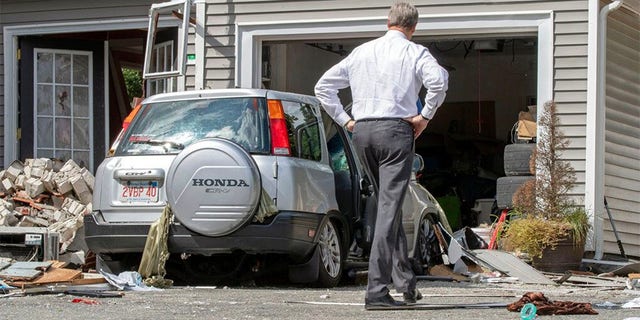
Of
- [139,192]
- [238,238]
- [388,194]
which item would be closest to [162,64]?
[139,192]

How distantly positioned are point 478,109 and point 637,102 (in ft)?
20.8

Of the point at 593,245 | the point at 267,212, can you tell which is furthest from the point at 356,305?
the point at 593,245

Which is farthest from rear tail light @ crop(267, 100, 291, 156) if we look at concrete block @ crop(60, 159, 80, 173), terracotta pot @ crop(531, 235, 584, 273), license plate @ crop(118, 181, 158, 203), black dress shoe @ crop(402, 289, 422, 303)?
concrete block @ crop(60, 159, 80, 173)

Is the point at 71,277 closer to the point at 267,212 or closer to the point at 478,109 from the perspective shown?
the point at 267,212

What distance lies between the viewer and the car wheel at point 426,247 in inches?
408

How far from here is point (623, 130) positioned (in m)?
13.0

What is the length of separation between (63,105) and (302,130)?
6.55 meters

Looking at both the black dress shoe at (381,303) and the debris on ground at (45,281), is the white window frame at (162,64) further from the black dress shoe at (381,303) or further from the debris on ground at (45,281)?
the black dress shoe at (381,303)

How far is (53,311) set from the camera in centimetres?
646

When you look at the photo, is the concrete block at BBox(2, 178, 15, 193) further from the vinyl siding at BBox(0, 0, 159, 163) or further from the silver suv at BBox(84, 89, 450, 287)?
the silver suv at BBox(84, 89, 450, 287)

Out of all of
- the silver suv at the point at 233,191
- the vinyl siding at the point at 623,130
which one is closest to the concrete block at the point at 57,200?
the silver suv at the point at 233,191

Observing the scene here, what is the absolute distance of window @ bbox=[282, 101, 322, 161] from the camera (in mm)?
8703

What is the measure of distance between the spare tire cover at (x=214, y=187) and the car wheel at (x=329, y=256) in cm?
70

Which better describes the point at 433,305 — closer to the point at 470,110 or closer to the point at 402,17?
the point at 402,17
